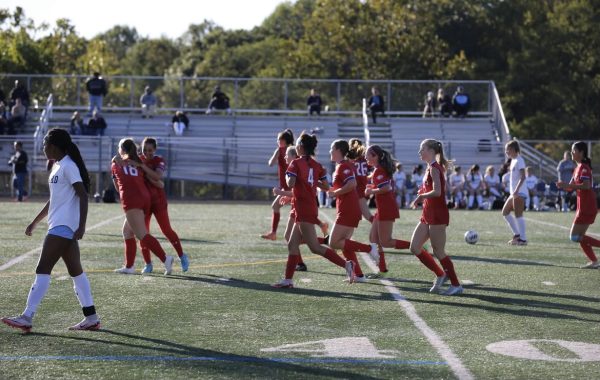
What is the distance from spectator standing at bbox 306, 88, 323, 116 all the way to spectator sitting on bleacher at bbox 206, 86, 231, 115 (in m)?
2.74

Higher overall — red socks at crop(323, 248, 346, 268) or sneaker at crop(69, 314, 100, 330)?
red socks at crop(323, 248, 346, 268)

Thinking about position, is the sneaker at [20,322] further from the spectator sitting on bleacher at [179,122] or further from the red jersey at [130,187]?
the spectator sitting on bleacher at [179,122]

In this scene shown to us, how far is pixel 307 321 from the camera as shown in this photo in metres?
9.23

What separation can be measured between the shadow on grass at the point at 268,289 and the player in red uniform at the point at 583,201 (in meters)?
3.96

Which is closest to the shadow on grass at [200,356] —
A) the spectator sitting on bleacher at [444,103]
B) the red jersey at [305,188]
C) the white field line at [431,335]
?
the white field line at [431,335]

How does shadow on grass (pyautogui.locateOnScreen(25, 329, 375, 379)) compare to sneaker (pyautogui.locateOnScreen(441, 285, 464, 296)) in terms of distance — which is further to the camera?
sneaker (pyautogui.locateOnScreen(441, 285, 464, 296))

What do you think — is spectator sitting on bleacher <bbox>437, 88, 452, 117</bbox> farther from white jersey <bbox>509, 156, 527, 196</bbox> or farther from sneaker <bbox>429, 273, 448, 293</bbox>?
sneaker <bbox>429, 273, 448, 293</bbox>

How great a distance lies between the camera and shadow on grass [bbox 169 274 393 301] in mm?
10828

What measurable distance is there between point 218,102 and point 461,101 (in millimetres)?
8139

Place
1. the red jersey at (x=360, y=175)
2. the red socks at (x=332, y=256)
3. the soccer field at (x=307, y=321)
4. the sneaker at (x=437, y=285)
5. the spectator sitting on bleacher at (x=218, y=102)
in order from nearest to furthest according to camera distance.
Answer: the soccer field at (x=307, y=321) < the sneaker at (x=437, y=285) < the red socks at (x=332, y=256) < the red jersey at (x=360, y=175) < the spectator sitting on bleacher at (x=218, y=102)

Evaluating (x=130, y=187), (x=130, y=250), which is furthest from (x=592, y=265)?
(x=130, y=187)

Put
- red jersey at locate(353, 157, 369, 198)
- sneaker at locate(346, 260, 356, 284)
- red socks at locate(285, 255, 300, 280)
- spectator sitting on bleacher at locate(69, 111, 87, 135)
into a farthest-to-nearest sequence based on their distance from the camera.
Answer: spectator sitting on bleacher at locate(69, 111, 87, 135) → red jersey at locate(353, 157, 369, 198) → sneaker at locate(346, 260, 356, 284) → red socks at locate(285, 255, 300, 280)

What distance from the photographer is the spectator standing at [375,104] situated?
36906mm

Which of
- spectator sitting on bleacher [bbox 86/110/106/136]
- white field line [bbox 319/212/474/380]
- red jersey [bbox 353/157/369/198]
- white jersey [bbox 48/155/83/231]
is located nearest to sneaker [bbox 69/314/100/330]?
white jersey [bbox 48/155/83/231]
